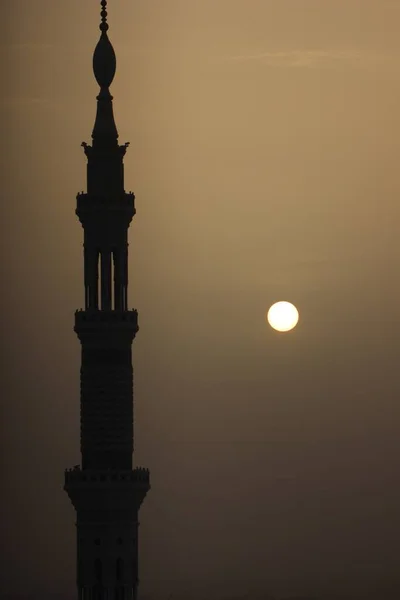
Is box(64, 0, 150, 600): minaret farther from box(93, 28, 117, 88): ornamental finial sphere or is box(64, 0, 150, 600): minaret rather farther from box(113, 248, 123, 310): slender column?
box(93, 28, 117, 88): ornamental finial sphere

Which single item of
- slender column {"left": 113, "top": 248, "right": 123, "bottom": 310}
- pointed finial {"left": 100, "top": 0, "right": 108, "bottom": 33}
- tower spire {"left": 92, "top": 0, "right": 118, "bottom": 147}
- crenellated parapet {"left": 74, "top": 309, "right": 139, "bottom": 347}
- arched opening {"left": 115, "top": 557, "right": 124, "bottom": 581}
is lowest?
arched opening {"left": 115, "top": 557, "right": 124, "bottom": 581}

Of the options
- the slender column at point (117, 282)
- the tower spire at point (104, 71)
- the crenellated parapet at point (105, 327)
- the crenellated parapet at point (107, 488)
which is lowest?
the crenellated parapet at point (107, 488)

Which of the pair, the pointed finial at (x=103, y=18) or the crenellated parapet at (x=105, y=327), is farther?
the pointed finial at (x=103, y=18)

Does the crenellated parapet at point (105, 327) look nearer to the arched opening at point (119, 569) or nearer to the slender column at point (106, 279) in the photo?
the slender column at point (106, 279)

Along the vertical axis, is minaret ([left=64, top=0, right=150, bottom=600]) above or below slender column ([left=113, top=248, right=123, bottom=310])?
below

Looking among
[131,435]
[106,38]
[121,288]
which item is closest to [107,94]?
[106,38]

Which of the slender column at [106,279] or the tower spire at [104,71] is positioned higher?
the tower spire at [104,71]

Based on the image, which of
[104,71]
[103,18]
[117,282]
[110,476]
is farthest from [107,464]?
[103,18]

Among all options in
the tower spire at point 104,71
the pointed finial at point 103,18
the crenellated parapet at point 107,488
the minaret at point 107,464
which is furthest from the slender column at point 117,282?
the pointed finial at point 103,18

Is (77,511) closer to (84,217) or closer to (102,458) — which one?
(102,458)

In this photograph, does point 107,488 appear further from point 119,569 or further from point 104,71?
point 104,71

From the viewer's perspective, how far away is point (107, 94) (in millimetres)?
112438

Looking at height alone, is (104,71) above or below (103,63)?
below

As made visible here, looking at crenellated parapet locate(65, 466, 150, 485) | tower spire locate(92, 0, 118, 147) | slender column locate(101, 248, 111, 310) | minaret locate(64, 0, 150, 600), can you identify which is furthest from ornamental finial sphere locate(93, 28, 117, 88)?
crenellated parapet locate(65, 466, 150, 485)
